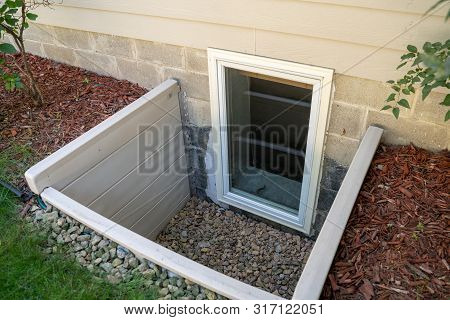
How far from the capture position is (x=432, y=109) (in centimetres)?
229

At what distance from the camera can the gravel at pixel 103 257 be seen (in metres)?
1.93

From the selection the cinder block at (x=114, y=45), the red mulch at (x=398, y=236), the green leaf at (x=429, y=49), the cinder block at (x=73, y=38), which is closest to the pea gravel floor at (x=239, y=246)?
the red mulch at (x=398, y=236)

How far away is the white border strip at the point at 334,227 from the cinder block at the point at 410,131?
67 mm

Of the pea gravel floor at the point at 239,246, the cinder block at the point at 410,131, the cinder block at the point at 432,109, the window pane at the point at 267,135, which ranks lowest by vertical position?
the pea gravel floor at the point at 239,246

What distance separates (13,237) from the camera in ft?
7.40

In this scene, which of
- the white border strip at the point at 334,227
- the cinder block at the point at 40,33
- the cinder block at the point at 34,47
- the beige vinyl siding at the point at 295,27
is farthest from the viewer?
the cinder block at the point at 34,47

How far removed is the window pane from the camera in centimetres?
294

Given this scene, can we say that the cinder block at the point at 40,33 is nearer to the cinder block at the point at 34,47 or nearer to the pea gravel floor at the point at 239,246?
the cinder block at the point at 34,47

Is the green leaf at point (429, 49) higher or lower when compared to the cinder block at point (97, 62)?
higher

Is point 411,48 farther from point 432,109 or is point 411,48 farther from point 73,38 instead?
point 73,38

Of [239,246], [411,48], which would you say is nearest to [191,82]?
[239,246]

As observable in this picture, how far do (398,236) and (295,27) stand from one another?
1399 mm

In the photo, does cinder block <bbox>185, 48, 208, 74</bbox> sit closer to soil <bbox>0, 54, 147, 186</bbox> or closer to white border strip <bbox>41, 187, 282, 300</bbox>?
soil <bbox>0, 54, 147, 186</bbox>
